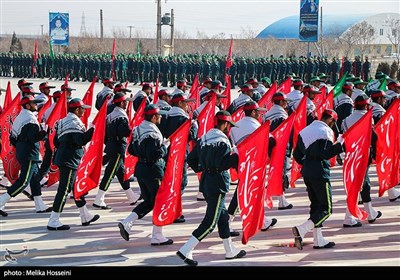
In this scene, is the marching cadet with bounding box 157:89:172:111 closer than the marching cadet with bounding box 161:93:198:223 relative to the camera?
No

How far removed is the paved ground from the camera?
9320mm

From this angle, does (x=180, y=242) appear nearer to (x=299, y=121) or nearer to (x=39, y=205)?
(x=39, y=205)

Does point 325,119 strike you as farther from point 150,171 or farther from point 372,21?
point 372,21

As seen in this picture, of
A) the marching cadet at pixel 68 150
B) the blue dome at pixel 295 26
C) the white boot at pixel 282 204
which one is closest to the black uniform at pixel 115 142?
the marching cadet at pixel 68 150

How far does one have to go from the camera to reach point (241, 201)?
30.8 ft

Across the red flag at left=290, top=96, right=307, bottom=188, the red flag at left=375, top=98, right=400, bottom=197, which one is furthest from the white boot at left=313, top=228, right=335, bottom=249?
the red flag at left=290, top=96, right=307, bottom=188

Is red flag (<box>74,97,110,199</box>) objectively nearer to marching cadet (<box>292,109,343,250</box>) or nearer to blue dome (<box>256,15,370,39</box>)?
marching cadet (<box>292,109,343,250</box>)

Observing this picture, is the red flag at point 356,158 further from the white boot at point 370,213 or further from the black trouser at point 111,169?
the black trouser at point 111,169

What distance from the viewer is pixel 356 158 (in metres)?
10.4

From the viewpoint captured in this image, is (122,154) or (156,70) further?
(156,70)

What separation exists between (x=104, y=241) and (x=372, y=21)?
246 feet

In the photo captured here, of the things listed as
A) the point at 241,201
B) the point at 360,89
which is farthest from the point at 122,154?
the point at 360,89

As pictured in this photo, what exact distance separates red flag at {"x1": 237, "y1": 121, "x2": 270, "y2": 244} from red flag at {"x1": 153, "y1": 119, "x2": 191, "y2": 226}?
87 centimetres

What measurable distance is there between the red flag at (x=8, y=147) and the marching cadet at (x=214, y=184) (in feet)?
15.9
